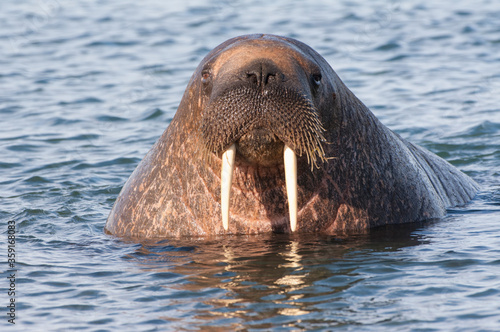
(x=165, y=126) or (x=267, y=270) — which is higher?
(x=165, y=126)

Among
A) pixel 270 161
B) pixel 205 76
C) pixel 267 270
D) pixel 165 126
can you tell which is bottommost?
pixel 267 270

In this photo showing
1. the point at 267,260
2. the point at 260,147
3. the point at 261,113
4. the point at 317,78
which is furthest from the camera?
the point at 317,78

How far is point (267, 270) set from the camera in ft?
24.0

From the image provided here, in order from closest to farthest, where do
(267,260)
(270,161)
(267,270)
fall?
(267,270)
(270,161)
(267,260)

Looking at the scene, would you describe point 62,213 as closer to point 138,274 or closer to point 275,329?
point 138,274

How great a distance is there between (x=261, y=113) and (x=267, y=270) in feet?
4.63

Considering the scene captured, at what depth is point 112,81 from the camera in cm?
1923

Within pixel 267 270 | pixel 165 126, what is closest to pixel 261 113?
pixel 267 270

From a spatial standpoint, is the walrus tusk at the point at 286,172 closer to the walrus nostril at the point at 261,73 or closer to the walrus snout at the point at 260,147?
the walrus snout at the point at 260,147

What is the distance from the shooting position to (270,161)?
293 inches

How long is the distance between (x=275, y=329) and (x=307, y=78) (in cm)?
255

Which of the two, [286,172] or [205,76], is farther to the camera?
[205,76]

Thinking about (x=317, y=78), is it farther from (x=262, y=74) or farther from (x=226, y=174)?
(x=226, y=174)

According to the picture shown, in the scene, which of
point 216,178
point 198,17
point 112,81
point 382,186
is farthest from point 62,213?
point 198,17
